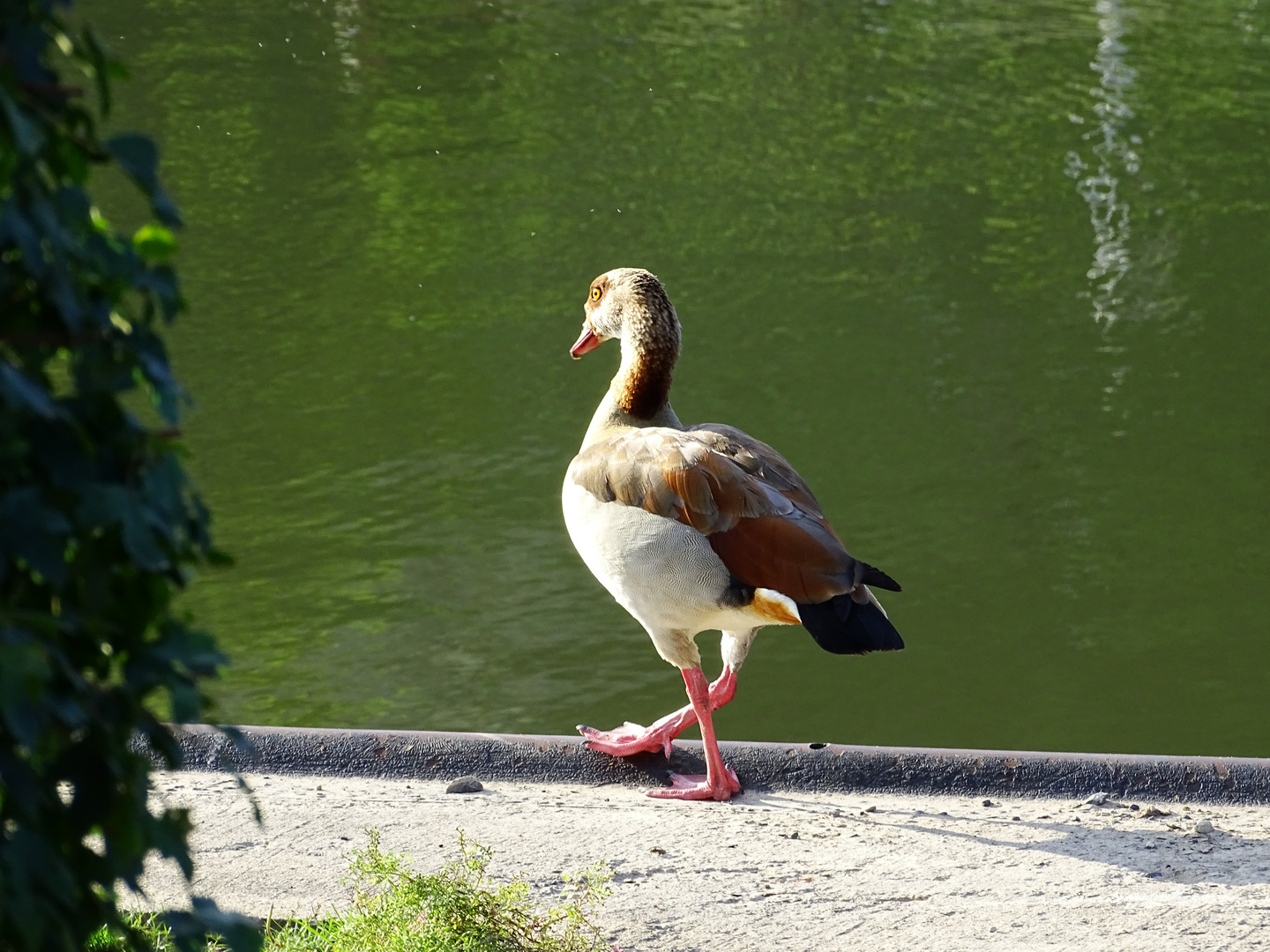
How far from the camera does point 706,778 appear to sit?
15.5 feet

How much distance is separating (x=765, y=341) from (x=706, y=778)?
6.23m

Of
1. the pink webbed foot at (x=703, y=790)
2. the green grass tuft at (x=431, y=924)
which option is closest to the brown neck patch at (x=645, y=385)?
the pink webbed foot at (x=703, y=790)

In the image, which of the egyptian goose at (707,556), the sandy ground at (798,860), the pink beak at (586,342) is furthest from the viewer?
the pink beak at (586,342)

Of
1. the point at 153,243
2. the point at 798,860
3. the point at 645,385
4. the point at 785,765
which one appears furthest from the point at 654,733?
the point at 153,243

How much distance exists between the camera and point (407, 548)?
26.5ft

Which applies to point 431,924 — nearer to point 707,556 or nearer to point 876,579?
point 707,556

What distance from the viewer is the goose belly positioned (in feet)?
14.8

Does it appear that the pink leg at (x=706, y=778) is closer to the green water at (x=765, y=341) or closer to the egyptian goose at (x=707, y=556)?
the egyptian goose at (x=707, y=556)

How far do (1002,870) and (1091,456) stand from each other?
5515mm

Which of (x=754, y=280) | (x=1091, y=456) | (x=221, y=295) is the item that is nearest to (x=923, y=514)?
(x=1091, y=456)

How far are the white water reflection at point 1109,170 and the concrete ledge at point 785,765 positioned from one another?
6.99 metres

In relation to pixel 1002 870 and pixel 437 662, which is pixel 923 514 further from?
pixel 1002 870

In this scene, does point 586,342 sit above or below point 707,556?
above

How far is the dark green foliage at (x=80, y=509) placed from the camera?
1.32 meters
